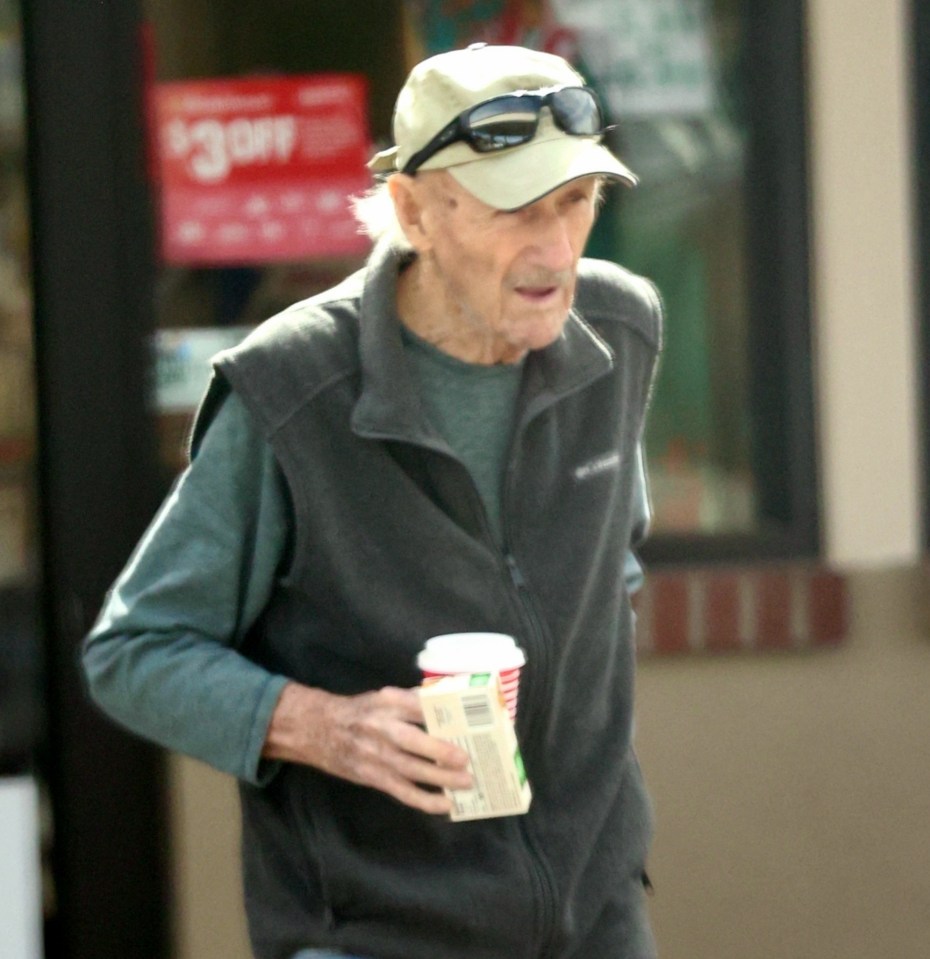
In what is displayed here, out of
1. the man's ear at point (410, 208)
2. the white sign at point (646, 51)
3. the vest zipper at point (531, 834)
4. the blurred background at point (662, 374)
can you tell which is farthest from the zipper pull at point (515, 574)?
the white sign at point (646, 51)

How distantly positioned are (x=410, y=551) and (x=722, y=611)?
1.91 metres

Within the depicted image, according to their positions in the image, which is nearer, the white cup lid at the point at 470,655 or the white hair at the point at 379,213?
the white cup lid at the point at 470,655

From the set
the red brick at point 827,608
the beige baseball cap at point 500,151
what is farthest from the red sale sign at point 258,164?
the beige baseball cap at point 500,151

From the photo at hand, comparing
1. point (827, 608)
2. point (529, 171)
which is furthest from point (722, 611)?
point (529, 171)

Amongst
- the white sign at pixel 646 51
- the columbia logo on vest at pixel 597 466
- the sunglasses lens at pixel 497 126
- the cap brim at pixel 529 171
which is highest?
the white sign at pixel 646 51

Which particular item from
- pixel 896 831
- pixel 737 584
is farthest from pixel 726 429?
pixel 896 831

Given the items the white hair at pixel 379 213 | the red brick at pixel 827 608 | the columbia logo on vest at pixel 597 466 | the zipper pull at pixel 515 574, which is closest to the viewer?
the zipper pull at pixel 515 574

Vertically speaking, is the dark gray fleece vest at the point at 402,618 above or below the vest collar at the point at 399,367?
below

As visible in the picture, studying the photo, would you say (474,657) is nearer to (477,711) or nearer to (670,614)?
(477,711)

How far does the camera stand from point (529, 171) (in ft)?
7.53

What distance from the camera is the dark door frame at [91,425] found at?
13.4 feet

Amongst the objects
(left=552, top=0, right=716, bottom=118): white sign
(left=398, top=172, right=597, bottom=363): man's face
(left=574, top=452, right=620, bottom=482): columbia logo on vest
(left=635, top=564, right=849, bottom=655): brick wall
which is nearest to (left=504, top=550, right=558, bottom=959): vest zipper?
(left=574, top=452, right=620, bottom=482): columbia logo on vest

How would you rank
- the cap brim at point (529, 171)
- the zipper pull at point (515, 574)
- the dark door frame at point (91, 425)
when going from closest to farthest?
the cap brim at point (529, 171)
the zipper pull at point (515, 574)
the dark door frame at point (91, 425)

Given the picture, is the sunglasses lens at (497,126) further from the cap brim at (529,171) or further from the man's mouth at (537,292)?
the man's mouth at (537,292)
